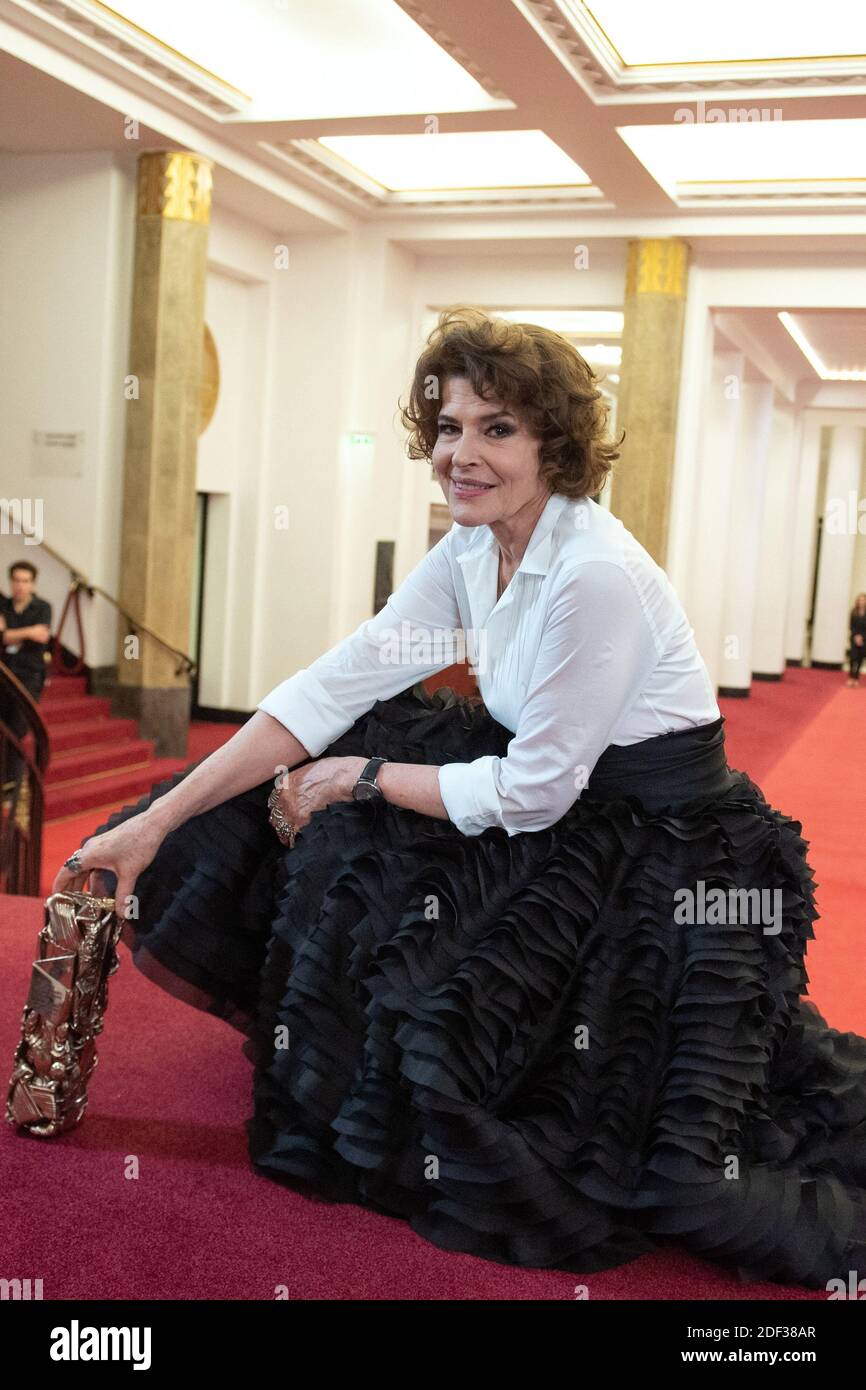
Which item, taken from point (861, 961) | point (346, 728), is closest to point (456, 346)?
point (346, 728)

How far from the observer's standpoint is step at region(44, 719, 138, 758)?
28.1 ft

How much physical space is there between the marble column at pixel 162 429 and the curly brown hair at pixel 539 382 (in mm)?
7260

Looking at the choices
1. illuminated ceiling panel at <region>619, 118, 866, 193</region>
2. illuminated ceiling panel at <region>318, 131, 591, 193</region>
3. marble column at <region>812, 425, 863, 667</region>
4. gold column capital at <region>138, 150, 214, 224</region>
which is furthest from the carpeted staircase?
marble column at <region>812, 425, 863, 667</region>

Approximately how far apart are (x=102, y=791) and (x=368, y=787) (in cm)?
634

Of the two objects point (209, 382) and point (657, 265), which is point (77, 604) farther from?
point (657, 265)

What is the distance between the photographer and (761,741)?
1202cm

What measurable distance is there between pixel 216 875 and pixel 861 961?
294 centimetres

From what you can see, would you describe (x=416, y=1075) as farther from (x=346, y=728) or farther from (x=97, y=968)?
(x=346, y=728)

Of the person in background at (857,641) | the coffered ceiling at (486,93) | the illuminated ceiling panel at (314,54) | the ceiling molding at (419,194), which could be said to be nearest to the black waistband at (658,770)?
the coffered ceiling at (486,93)

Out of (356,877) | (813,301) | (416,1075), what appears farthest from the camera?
(813,301)

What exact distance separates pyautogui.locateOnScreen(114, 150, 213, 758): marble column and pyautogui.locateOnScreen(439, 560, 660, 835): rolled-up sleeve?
7516mm

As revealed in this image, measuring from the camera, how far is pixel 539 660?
2.19 metres

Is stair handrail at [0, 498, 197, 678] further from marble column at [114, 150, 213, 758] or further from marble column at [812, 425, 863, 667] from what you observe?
marble column at [812, 425, 863, 667]

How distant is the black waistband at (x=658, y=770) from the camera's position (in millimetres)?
2309
